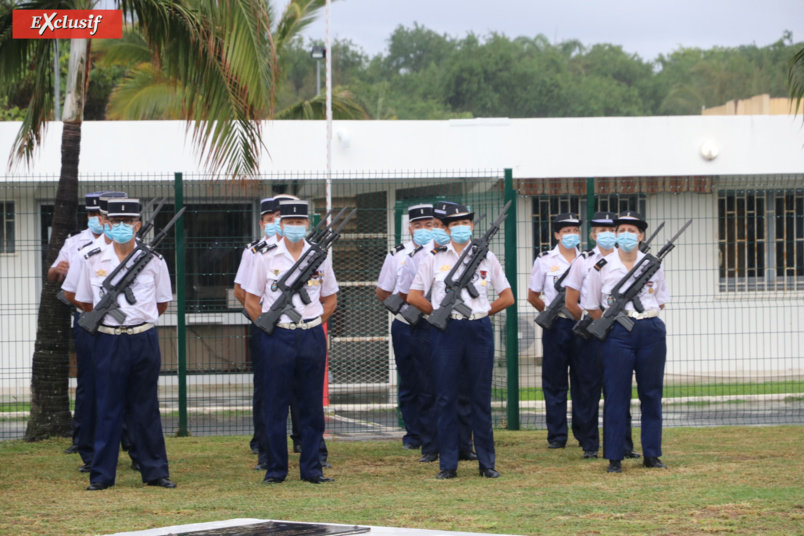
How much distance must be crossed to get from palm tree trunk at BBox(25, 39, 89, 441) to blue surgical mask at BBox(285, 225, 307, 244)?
3564mm

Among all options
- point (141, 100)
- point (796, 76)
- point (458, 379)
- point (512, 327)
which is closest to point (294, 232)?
point (458, 379)

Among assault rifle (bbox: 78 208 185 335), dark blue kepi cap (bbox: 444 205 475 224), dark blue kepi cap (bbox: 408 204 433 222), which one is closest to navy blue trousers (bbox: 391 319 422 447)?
dark blue kepi cap (bbox: 408 204 433 222)

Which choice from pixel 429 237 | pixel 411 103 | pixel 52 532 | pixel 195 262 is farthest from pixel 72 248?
pixel 411 103

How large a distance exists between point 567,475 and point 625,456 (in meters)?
1.13

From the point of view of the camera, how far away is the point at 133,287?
8531mm

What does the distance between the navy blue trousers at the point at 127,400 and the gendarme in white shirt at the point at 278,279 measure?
881 millimetres

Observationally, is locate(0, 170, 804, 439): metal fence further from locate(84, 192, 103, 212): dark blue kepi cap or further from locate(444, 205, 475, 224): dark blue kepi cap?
locate(444, 205, 475, 224): dark blue kepi cap

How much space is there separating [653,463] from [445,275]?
2316 millimetres

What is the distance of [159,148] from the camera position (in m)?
15.9

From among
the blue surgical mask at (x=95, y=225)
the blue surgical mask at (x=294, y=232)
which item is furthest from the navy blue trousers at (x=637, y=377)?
the blue surgical mask at (x=95, y=225)

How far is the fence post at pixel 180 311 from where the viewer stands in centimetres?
1143

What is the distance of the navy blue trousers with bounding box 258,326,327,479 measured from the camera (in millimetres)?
8516

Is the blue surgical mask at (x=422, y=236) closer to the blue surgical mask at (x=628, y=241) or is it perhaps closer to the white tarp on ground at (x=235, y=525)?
the blue surgical mask at (x=628, y=241)

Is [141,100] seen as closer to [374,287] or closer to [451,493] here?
[374,287]
